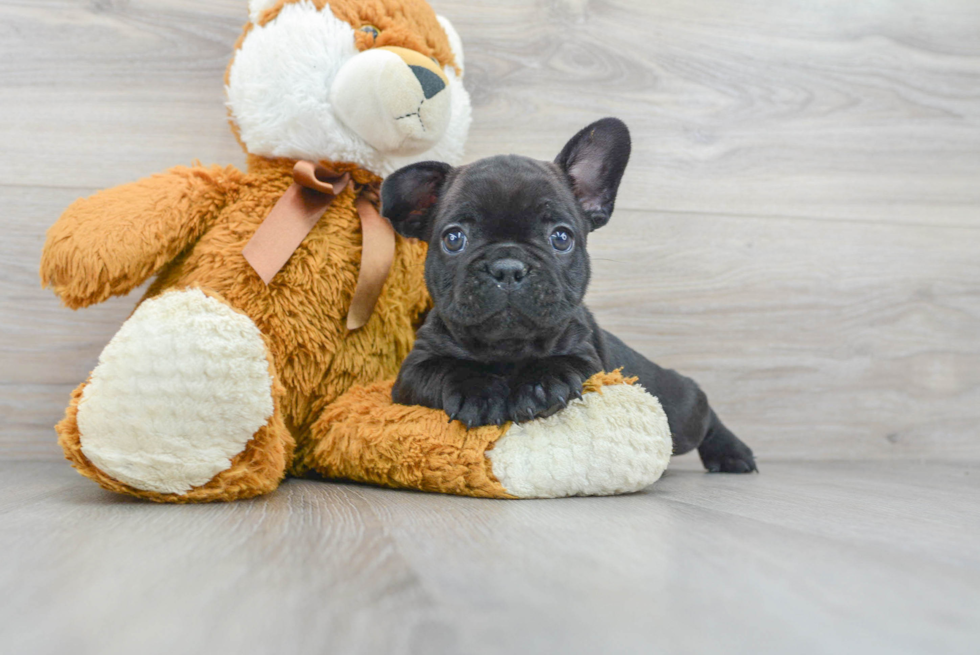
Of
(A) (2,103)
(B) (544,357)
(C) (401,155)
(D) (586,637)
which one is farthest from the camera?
(A) (2,103)

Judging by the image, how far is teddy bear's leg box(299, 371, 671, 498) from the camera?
1.01 meters

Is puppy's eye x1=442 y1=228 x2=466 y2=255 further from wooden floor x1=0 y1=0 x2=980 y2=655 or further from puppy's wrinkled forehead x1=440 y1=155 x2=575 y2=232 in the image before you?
wooden floor x1=0 y1=0 x2=980 y2=655

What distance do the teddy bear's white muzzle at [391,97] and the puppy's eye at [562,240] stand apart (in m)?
0.31

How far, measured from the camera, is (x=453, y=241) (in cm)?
110

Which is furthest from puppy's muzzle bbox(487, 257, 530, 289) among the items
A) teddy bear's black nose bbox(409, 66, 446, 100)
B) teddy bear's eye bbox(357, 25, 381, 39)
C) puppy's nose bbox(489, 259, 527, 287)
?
teddy bear's eye bbox(357, 25, 381, 39)

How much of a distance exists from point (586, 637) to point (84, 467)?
77 cm

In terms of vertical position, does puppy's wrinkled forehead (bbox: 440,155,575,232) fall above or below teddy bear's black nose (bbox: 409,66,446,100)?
below

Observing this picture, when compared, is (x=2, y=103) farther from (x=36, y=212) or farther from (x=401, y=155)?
(x=401, y=155)

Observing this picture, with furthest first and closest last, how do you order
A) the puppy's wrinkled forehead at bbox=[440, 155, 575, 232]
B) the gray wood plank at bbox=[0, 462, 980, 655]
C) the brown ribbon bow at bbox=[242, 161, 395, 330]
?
the brown ribbon bow at bbox=[242, 161, 395, 330] < the puppy's wrinkled forehead at bbox=[440, 155, 575, 232] < the gray wood plank at bbox=[0, 462, 980, 655]

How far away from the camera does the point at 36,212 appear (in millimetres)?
1489

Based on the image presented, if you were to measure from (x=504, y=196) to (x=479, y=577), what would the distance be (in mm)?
605

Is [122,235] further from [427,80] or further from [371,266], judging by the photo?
[427,80]

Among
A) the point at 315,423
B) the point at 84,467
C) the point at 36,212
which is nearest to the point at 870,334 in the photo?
the point at 315,423

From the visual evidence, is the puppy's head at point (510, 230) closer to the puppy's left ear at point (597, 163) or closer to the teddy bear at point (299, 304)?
the puppy's left ear at point (597, 163)
